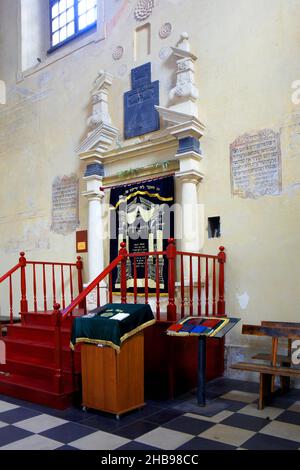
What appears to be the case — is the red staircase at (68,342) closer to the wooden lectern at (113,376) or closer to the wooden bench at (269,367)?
the wooden lectern at (113,376)

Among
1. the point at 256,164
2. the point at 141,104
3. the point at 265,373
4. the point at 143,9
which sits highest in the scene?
the point at 143,9

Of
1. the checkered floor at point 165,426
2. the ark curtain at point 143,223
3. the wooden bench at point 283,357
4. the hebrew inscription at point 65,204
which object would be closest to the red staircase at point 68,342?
the checkered floor at point 165,426

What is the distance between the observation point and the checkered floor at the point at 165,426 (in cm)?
273

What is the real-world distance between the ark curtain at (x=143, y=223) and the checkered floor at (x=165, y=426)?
6.05 ft

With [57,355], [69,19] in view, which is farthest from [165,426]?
[69,19]

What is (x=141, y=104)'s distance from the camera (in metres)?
5.62

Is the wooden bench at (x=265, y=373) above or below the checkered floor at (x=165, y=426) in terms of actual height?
above

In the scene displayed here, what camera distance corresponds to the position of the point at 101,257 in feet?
19.2

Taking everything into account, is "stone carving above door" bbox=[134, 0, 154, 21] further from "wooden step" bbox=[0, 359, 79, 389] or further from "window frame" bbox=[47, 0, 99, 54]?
"wooden step" bbox=[0, 359, 79, 389]

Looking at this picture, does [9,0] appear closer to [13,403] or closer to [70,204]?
[70,204]

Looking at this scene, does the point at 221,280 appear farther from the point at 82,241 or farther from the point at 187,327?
the point at 82,241

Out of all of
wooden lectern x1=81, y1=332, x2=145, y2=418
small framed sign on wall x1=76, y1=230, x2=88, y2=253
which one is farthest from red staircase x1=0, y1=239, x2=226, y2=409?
small framed sign on wall x1=76, y1=230, x2=88, y2=253

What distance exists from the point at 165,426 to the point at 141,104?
409cm

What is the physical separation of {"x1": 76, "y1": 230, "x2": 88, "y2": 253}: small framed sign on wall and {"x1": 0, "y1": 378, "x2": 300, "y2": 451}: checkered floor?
106 inches
